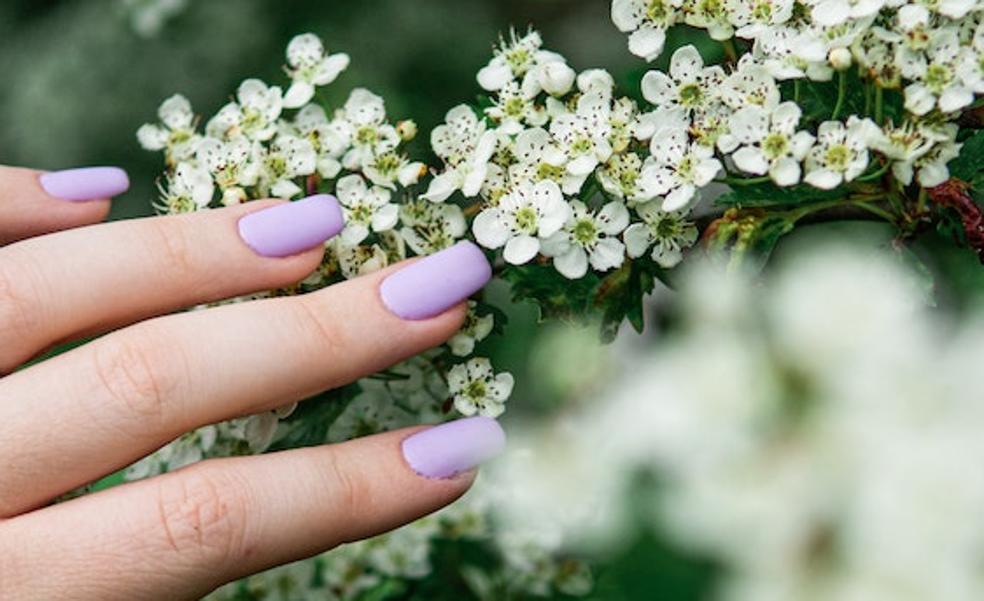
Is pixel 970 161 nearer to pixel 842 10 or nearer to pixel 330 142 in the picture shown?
pixel 842 10

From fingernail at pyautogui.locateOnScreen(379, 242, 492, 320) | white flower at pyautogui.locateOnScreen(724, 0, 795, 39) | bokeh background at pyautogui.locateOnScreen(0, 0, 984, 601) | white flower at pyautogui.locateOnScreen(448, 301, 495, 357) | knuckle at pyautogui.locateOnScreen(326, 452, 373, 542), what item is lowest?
knuckle at pyautogui.locateOnScreen(326, 452, 373, 542)

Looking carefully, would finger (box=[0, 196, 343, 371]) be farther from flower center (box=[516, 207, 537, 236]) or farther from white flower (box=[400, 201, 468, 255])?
flower center (box=[516, 207, 537, 236])

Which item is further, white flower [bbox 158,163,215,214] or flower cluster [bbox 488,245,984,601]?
white flower [bbox 158,163,215,214]

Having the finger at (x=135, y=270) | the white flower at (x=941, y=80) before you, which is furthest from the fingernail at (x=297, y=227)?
the white flower at (x=941, y=80)

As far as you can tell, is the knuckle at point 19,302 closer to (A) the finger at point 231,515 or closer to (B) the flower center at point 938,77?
(A) the finger at point 231,515

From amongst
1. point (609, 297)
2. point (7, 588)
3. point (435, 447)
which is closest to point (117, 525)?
point (7, 588)

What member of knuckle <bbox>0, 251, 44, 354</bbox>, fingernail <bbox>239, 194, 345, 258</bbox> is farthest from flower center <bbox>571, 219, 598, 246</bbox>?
knuckle <bbox>0, 251, 44, 354</bbox>
